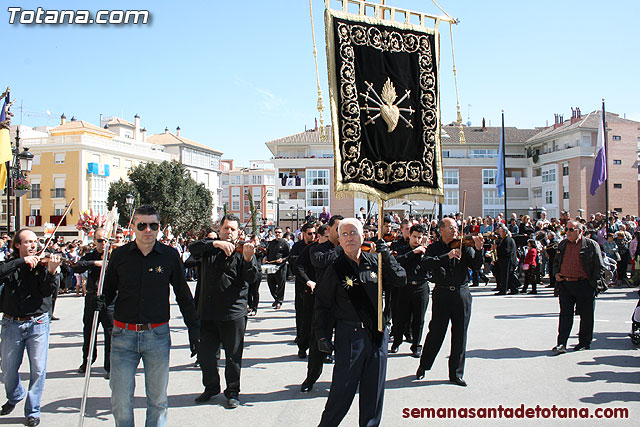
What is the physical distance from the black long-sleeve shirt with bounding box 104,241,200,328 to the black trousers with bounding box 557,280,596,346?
584 cm

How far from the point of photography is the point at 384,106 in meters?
5.94

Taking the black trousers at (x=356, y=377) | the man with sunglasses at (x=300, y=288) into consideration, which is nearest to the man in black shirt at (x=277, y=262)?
the man with sunglasses at (x=300, y=288)

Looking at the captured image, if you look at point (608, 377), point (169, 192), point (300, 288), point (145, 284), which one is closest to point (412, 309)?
point (300, 288)

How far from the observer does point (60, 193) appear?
202 ft

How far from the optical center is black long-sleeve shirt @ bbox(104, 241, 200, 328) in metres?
4.49

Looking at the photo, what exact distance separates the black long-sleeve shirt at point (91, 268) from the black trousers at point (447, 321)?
445 cm

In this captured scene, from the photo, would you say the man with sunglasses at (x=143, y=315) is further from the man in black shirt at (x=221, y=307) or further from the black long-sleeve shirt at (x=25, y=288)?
the black long-sleeve shirt at (x=25, y=288)

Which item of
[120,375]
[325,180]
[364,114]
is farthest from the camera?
[325,180]

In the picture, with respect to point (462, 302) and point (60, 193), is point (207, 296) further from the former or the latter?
point (60, 193)

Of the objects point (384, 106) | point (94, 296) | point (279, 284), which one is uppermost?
point (384, 106)

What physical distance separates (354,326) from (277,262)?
674cm

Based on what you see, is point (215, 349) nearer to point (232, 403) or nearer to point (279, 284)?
point (232, 403)

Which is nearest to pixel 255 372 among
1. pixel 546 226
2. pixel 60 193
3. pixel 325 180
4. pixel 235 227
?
pixel 235 227

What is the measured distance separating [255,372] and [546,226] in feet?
47.6
